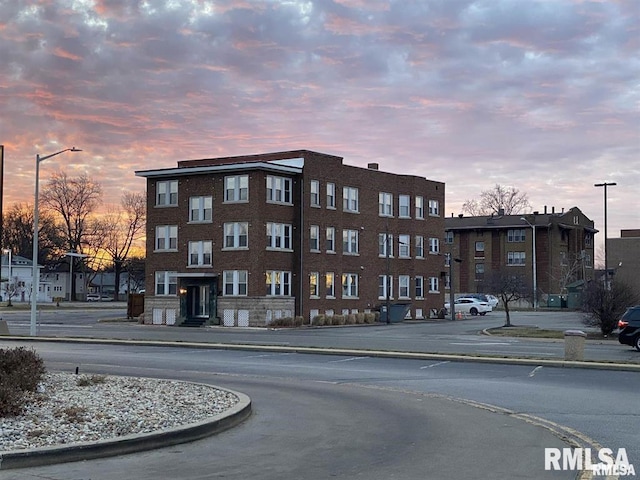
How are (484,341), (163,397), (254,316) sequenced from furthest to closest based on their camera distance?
1. (254,316)
2. (484,341)
3. (163,397)

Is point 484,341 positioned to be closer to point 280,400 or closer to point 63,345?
point 63,345

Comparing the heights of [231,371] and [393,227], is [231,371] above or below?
below

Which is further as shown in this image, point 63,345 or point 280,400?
point 63,345

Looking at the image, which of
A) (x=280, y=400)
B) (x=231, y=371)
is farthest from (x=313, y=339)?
(x=280, y=400)

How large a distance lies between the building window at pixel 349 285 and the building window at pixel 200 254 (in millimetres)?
9646

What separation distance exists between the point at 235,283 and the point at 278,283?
2.69m

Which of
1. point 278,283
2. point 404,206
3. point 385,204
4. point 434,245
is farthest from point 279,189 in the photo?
point 434,245

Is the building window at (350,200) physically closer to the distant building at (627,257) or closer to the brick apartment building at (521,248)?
the distant building at (627,257)

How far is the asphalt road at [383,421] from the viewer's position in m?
9.22

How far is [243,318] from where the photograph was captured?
1971 inches

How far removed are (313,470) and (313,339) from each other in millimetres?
26512

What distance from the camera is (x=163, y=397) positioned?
14.1 m

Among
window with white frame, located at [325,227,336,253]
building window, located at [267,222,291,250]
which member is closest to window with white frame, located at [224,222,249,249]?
building window, located at [267,222,291,250]

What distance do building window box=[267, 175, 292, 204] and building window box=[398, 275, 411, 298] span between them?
42.3ft
